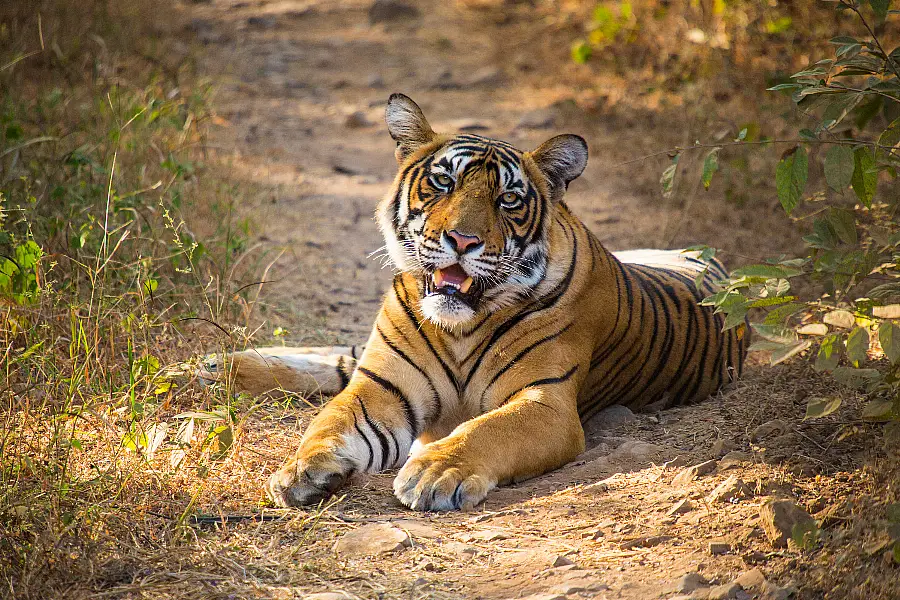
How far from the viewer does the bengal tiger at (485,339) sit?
309 cm

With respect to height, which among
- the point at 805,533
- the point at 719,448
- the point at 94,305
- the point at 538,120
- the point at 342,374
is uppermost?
the point at 805,533

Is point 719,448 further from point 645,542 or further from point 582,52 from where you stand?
point 582,52

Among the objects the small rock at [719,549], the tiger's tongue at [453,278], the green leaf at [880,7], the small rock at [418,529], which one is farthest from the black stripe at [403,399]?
the green leaf at [880,7]

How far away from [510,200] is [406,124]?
0.58m

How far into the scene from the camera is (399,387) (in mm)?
3471

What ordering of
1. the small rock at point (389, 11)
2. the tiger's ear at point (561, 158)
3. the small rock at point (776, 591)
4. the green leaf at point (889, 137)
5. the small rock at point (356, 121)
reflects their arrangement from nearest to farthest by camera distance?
the small rock at point (776, 591)
the green leaf at point (889, 137)
the tiger's ear at point (561, 158)
the small rock at point (356, 121)
the small rock at point (389, 11)

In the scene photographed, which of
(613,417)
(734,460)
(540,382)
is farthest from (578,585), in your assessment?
(613,417)

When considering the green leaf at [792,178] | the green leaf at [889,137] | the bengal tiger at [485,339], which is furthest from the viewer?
the bengal tiger at [485,339]

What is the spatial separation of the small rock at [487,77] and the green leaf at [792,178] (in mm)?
7074

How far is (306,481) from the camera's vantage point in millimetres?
2914

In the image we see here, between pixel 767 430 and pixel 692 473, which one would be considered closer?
pixel 692 473

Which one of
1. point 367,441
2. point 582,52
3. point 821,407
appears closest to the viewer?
point 821,407

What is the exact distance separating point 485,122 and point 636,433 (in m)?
5.29

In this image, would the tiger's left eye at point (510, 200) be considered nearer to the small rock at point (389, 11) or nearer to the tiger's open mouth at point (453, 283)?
the tiger's open mouth at point (453, 283)
